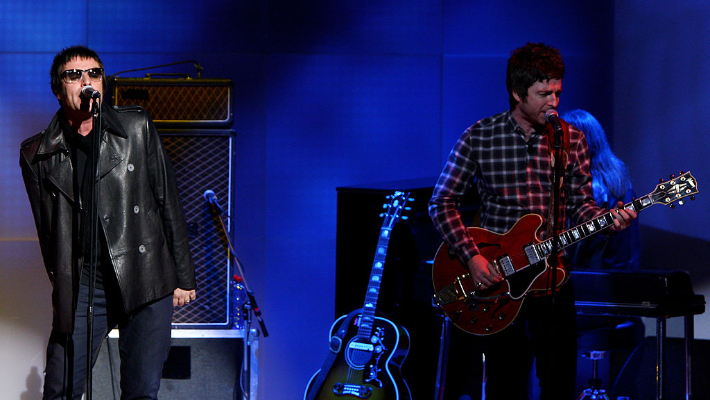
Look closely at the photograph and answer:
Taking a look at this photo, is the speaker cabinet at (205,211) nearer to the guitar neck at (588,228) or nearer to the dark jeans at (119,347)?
the dark jeans at (119,347)

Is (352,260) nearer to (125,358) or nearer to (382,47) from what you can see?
(382,47)

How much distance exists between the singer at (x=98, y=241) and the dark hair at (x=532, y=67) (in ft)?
5.26

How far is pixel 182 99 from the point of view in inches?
170

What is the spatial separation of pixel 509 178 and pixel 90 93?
1.73 meters

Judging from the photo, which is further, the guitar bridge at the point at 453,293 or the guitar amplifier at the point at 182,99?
the guitar amplifier at the point at 182,99

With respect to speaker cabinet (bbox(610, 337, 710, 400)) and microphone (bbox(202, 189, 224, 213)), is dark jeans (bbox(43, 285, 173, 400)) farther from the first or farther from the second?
speaker cabinet (bbox(610, 337, 710, 400))

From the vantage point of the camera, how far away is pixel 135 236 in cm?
305

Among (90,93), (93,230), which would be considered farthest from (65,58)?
(93,230)

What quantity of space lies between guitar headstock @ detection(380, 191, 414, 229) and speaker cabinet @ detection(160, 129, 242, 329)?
889 millimetres

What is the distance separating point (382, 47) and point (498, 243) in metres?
2.23

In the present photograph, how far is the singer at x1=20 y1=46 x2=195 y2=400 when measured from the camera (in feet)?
9.75

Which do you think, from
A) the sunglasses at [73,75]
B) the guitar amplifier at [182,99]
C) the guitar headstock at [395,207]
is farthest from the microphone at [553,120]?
the guitar amplifier at [182,99]

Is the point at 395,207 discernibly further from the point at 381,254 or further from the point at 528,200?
the point at 528,200

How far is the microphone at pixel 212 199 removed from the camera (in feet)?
14.1
